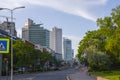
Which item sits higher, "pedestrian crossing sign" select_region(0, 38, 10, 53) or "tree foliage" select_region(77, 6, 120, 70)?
"tree foliage" select_region(77, 6, 120, 70)

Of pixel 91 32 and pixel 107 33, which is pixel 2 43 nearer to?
pixel 107 33

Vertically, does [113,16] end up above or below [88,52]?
above

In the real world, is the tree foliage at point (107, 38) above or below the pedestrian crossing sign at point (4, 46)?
above

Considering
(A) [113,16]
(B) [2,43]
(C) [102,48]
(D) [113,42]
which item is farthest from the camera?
(C) [102,48]

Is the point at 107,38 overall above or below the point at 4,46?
above

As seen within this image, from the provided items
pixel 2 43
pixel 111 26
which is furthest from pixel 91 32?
pixel 2 43

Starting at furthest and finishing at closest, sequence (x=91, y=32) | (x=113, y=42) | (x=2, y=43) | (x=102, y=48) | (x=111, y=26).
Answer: (x=91, y=32)
(x=102, y=48)
(x=111, y=26)
(x=113, y=42)
(x=2, y=43)

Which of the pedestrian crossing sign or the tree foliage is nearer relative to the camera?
the pedestrian crossing sign

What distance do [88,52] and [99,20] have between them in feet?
23.8

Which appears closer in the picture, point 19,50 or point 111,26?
point 111,26

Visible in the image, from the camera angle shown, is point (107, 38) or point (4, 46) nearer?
point (4, 46)

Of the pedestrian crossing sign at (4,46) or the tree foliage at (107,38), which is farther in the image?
the tree foliage at (107,38)

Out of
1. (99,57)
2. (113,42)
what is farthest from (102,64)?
(113,42)

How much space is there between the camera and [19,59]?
111750mm
